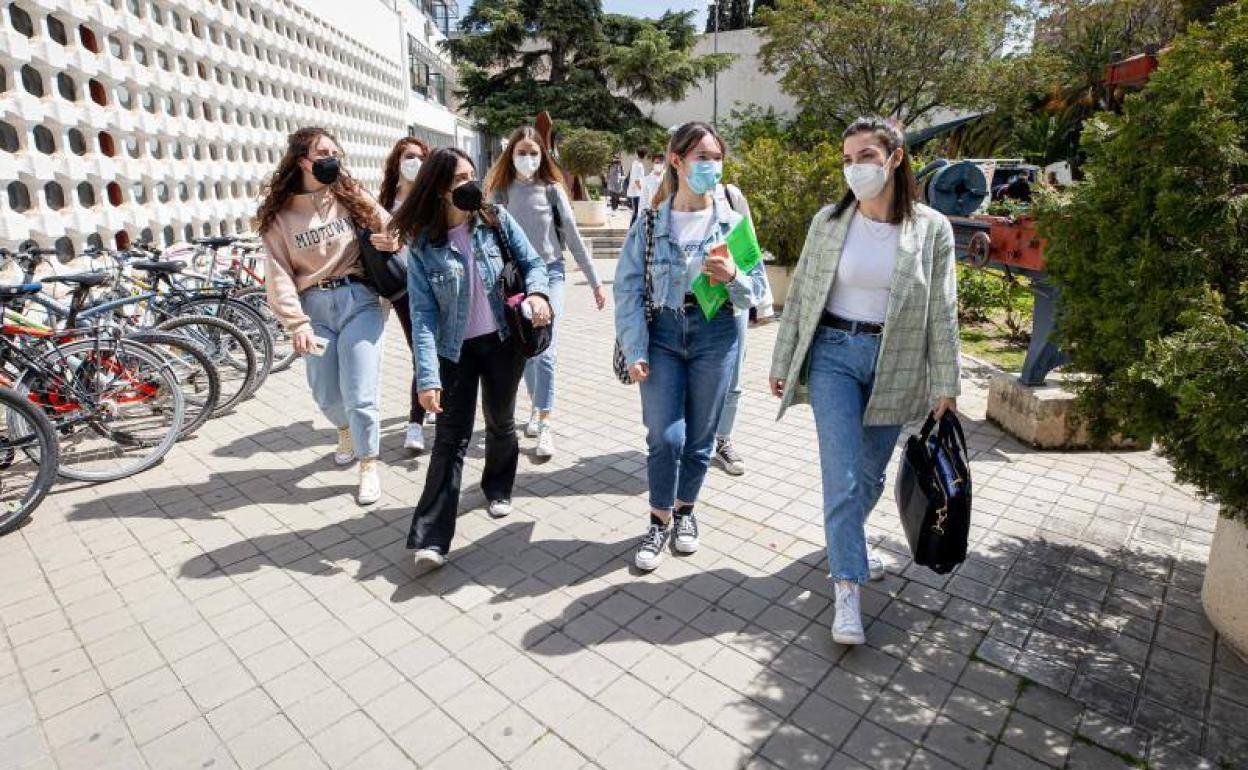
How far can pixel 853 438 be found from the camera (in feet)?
8.71

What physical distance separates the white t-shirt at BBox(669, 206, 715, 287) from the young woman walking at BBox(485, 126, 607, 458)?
4.60 ft

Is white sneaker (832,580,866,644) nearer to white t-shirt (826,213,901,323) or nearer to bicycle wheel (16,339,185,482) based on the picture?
white t-shirt (826,213,901,323)

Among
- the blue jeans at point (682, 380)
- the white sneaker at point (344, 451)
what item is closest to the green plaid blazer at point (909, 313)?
the blue jeans at point (682, 380)

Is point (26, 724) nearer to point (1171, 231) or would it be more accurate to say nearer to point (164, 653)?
point (164, 653)

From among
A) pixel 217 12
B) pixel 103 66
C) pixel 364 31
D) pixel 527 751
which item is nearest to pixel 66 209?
pixel 103 66

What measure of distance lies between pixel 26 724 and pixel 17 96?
4.44m

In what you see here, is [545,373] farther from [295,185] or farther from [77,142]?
[77,142]

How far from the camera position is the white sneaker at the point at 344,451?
14.4 feet

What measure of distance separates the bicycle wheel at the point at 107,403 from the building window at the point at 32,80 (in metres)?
2.41

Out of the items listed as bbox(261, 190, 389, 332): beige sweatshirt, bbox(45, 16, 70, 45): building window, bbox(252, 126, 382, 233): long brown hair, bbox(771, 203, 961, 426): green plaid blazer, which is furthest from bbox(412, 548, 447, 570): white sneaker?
bbox(45, 16, 70, 45): building window

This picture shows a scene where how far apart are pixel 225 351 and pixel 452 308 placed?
3247 mm

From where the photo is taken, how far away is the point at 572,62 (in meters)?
25.1

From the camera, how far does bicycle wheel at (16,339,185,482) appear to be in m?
4.05

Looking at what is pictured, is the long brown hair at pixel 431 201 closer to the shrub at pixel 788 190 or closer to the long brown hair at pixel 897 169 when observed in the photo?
the long brown hair at pixel 897 169
